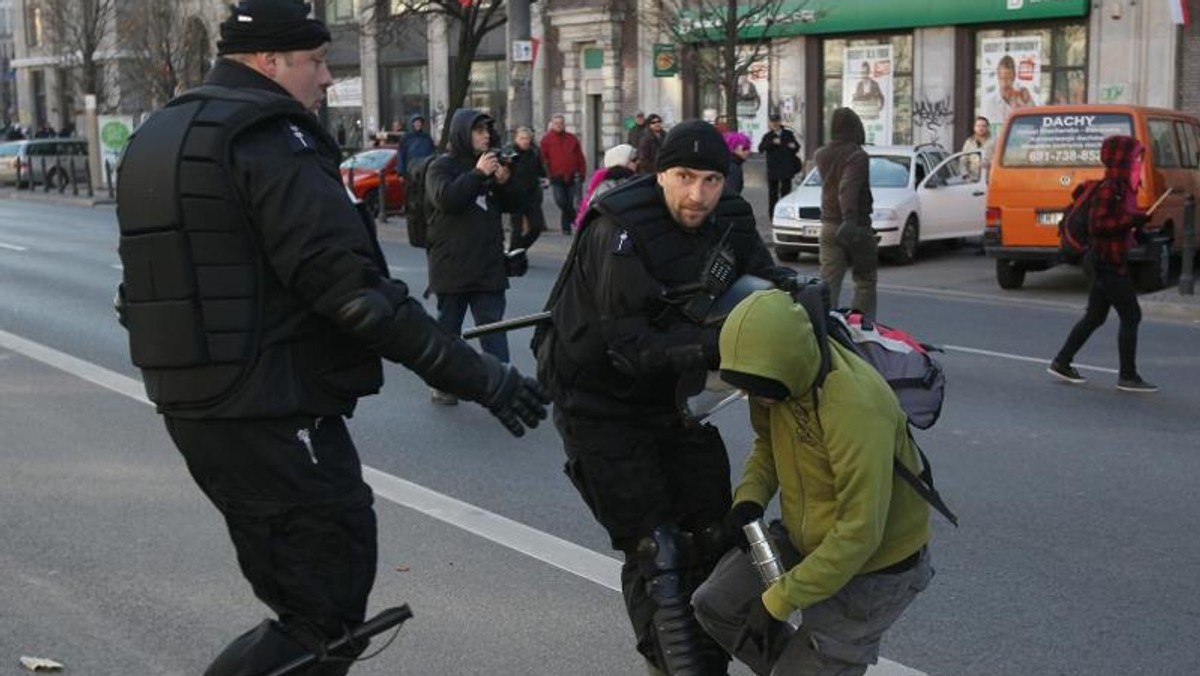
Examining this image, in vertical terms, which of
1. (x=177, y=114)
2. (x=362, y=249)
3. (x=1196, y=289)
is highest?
(x=177, y=114)

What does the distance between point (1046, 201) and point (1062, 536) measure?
9686 millimetres

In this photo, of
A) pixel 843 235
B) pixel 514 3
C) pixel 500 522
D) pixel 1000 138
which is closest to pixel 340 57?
pixel 514 3

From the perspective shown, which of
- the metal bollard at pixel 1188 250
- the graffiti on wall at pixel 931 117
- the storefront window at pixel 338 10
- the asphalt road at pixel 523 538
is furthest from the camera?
the storefront window at pixel 338 10

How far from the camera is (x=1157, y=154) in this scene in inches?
599

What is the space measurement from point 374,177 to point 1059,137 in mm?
14724

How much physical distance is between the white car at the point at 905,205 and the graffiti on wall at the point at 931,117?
925 centimetres

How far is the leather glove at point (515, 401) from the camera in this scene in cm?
338

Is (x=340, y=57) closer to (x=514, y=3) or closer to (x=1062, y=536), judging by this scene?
(x=514, y=3)

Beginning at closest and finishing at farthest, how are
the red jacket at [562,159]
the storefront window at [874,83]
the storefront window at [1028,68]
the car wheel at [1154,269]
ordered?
the car wheel at [1154,269], the red jacket at [562,159], the storefront window at [1028,68], the storefront window at [874,83]

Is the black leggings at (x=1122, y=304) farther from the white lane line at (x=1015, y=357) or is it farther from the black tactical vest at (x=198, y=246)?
the black tactical vest at (x=198, y=246)

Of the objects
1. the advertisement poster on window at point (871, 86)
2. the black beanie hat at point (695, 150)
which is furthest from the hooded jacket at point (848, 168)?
the advertisement poster on window at point (871, 86)

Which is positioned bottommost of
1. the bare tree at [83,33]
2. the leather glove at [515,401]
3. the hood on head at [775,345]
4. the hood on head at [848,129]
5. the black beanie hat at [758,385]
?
the leather glove at [515,401]

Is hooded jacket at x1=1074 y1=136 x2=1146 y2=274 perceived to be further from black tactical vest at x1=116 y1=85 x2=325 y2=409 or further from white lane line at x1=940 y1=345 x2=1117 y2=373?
black tactical vest at x1=116 y1=85 x2=325 y2=409

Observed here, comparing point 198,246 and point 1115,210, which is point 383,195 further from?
point 198,246
